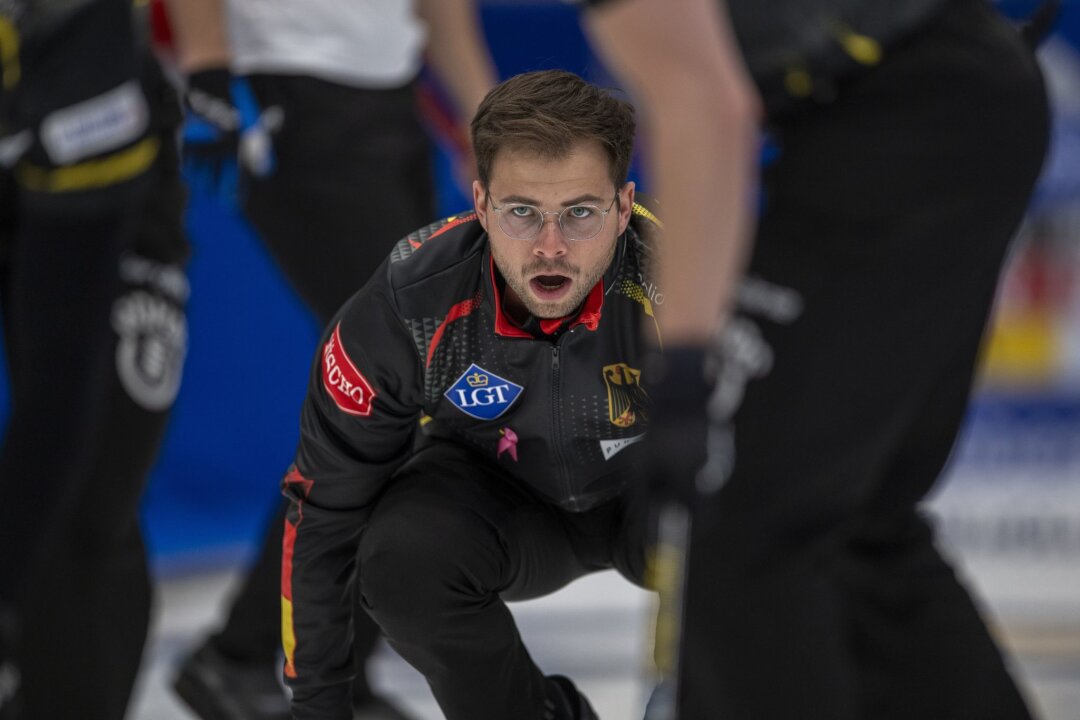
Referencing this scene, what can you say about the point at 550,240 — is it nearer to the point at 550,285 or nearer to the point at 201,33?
the point at 550,285

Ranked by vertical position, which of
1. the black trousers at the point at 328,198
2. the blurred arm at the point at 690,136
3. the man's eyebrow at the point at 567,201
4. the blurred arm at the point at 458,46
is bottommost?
the black trousers at the point at 328,198

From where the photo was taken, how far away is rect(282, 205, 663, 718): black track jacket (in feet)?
6.27

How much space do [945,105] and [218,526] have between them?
3.03 meters

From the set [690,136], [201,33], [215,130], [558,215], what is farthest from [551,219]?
[201,33]

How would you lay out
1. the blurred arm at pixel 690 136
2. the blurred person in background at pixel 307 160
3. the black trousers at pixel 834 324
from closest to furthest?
the blurred arm at pixel 690 136
the black trousers at pixel 834 324
the blurred person in background at pixel 307 160

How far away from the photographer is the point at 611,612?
3572mm

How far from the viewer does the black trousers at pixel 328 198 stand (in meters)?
2.60

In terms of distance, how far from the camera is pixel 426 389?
1979 mm

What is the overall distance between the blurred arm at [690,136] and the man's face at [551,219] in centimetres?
33

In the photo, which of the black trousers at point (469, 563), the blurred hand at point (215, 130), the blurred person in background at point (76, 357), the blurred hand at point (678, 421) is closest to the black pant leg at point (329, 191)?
the blurred hand at point (215, 130)

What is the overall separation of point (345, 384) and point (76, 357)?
0.64m

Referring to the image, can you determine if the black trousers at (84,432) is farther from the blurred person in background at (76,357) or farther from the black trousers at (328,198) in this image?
the black trousers at (328,198)

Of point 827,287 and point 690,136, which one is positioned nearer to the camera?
point 690,136

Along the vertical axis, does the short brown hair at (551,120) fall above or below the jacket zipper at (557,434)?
above
